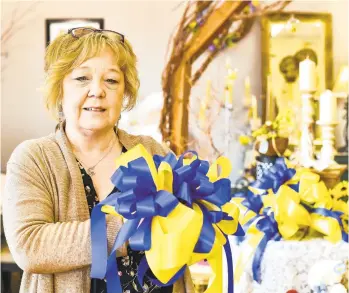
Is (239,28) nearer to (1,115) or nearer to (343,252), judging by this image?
(1,115)

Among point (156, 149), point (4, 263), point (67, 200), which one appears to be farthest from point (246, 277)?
point (4, 263)

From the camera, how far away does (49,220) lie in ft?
2.54

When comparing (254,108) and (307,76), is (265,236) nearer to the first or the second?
(307,76)

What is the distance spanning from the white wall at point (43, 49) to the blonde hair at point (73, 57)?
1.17m

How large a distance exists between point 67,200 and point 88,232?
0.09m

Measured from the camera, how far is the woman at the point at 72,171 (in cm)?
74

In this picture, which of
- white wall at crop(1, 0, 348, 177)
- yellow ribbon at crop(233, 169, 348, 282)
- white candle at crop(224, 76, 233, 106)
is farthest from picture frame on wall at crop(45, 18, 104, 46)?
yellow ribbon at crop(233, 169, 348, 282)

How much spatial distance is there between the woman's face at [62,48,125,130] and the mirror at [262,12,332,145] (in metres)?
1.60

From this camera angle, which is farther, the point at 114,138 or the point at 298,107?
the point at 298,107

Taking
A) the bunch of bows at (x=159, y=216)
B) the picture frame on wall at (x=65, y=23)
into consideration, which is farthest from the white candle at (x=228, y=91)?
the bunch of bows at (x=159, y=216)

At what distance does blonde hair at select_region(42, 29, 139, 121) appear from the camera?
80 centimetres

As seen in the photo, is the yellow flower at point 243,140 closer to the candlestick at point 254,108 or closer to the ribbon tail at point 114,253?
the candlestick at point 254,108

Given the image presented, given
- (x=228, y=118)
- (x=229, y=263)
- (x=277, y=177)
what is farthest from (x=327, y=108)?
(x=229, y=263)

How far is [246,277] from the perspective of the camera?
1.34m
